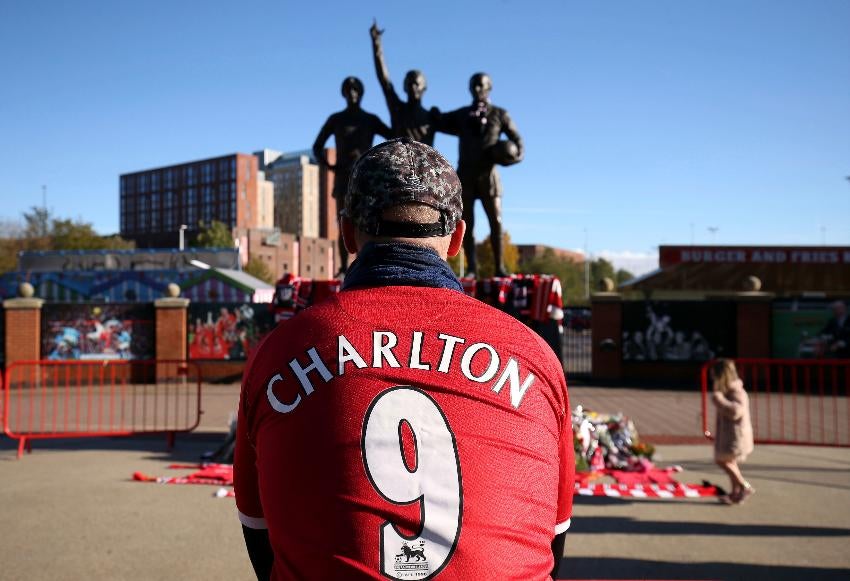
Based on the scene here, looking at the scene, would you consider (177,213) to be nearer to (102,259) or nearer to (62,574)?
(102,259)

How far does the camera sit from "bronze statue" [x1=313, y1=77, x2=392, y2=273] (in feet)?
28.4

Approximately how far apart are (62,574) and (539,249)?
117 meters

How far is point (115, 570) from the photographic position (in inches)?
199

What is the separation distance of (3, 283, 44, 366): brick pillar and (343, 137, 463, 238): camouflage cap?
19.6m

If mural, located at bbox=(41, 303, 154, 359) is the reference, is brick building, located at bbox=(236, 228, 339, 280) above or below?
above

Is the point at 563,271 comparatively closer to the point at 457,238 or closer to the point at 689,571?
the point at 689,571

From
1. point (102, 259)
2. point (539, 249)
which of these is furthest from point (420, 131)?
point (539, 249)

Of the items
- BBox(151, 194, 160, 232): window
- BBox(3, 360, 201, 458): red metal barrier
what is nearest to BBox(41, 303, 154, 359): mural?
BBox(3, 360, 201, 458): red metal barrier

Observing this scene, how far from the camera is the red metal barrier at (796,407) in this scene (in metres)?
9.90

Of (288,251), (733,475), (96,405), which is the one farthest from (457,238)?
(288,251)

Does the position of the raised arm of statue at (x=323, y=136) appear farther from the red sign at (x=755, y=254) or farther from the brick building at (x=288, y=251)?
the brick building at (x=288, y=251)

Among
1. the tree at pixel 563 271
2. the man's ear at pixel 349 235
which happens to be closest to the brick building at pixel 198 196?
the tree at pixel 563 271

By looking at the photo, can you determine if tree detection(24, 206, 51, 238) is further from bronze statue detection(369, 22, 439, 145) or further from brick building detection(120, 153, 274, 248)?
bronze statue detection(369, 22, 439, 145)

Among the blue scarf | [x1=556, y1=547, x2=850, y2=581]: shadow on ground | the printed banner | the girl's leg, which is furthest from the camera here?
the printed banner
